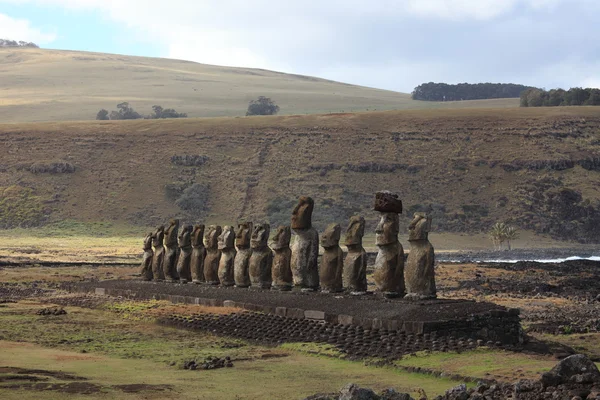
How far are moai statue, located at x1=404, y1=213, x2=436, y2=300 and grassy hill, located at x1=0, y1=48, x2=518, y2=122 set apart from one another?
9970 cm

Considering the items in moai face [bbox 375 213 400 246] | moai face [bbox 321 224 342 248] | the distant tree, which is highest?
the distant tree

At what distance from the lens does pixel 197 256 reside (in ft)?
104

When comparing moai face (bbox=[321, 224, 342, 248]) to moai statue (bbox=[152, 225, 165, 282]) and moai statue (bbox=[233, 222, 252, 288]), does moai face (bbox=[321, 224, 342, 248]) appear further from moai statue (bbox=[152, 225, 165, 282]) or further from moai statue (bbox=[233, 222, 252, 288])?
moai statue (bbox=[152, 225, 165, 282])

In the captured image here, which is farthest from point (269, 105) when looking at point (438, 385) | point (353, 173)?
point (438, 385)

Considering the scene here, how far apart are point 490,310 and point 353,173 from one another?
60104 millimetres

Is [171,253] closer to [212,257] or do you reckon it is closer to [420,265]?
[212,257]

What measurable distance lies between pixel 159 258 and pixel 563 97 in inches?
3054

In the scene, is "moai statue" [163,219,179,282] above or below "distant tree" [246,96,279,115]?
below

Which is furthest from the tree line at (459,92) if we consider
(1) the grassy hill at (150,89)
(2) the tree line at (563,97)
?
(2) the tree line at (563,97)

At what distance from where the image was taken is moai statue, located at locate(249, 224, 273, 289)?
93.1ft

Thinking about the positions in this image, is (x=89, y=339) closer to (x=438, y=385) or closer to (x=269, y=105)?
(x=438, y=385)

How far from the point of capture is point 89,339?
873 inches

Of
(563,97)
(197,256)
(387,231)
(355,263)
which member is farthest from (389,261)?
(563,97)

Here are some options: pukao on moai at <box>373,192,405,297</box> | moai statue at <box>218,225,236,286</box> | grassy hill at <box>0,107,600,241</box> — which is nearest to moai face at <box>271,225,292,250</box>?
moai statue at <box>218,225,236,286</box>
